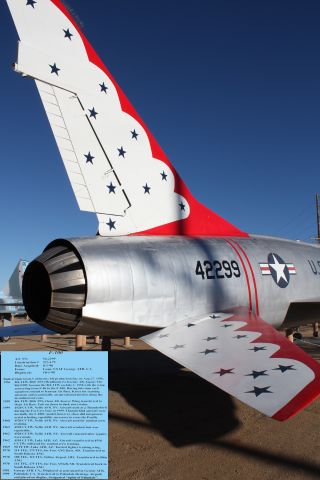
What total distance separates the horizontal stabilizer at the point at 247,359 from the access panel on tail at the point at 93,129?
194 cm

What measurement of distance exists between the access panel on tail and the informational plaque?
2905mm

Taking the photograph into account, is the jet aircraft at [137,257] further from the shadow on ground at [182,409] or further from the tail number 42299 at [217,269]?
the shadow on ground at [182,409]

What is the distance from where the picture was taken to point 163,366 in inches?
417

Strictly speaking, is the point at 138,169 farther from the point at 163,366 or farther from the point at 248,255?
the point at 163,366

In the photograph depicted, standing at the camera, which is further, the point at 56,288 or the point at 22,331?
the point at 22,331

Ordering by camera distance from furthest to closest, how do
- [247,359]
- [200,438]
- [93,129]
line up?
[93,129]
[200,438]
[247,359]

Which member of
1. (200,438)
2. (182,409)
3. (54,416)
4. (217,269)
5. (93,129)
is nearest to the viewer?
(54,416)

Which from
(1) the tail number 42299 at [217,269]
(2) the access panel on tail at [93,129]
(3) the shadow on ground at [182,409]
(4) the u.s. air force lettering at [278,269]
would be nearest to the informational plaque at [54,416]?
(3) the shadow on ground at [182,409]

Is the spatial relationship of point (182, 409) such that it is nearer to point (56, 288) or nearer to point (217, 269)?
point (217, 269)

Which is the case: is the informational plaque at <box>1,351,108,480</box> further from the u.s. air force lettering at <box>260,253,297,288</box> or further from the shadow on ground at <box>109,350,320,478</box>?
the u.s. air force lettering at <box>260,253,297,288</box>

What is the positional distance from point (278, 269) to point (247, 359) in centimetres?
364

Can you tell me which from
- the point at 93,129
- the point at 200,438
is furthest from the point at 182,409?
the point at 93,129

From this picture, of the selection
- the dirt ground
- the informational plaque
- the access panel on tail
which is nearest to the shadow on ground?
the dirt ground

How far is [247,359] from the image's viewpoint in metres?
4.21
